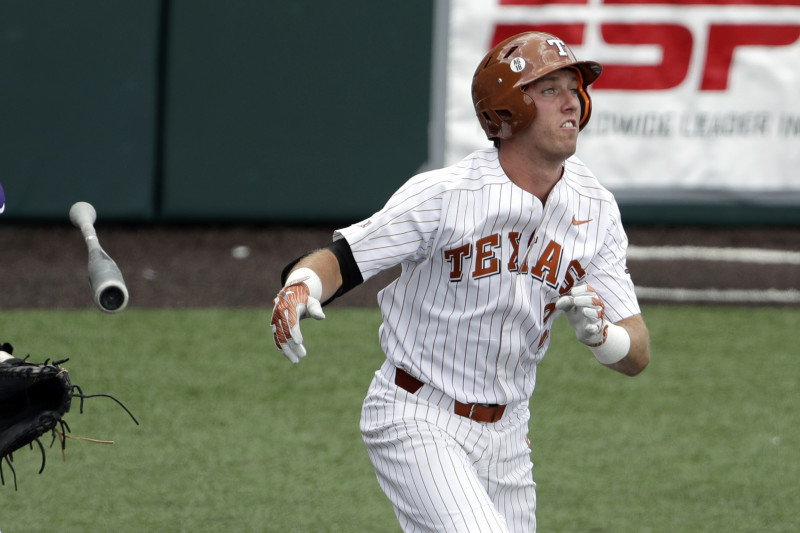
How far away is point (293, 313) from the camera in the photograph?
125 inches

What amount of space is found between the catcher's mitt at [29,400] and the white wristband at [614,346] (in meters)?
1.28

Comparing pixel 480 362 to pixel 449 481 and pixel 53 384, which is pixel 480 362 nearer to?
pixel 449 481

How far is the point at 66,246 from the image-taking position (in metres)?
9.88

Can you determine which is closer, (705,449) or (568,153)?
(568,153)

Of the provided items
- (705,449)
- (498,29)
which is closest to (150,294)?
(498,29)

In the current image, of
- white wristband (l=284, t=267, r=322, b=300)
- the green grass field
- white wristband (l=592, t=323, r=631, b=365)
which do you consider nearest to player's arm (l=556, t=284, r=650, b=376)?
white wristband (l=592, t=323, r=631, b=365)

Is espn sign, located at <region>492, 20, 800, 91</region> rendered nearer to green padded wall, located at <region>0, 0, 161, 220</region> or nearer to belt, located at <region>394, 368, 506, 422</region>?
green padded wall, located at <region>0, 0, 161, 220</region>

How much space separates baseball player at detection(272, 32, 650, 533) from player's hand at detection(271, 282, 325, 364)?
211 mm

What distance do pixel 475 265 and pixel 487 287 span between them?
74mm

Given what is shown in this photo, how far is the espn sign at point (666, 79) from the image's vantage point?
33.4ft

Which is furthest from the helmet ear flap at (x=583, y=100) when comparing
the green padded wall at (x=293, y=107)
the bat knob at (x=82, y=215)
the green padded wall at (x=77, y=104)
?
the green padded wall at (x=77, y=104)

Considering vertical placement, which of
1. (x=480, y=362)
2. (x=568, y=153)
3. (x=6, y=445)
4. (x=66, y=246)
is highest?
(x=568, y=153)

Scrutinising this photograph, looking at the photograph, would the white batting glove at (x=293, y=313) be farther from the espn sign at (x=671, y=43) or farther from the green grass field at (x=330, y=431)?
the espn sign at (x=671, y=43)

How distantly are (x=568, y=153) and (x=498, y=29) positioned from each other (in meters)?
6.66
